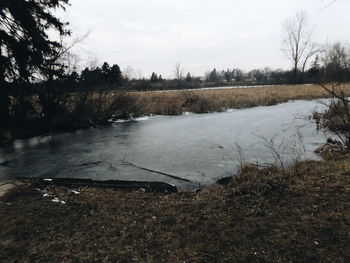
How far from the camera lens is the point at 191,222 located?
3.69 meters

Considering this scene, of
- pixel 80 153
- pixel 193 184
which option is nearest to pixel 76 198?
pixel 193 184

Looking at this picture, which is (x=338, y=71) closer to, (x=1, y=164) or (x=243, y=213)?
(x=243, y=213)

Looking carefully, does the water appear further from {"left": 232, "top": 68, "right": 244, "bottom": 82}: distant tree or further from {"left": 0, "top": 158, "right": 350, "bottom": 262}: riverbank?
{"left": 232, "top": 68, "right": 244, "bottom": 82}: distant tree

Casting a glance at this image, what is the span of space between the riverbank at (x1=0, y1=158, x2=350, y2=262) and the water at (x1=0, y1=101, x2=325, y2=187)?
1135 millimetres

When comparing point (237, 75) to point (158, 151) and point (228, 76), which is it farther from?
point (158, 151)

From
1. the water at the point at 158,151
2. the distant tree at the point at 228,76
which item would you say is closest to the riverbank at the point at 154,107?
the water at the point at 158,151

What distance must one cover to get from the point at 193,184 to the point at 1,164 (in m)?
5.47

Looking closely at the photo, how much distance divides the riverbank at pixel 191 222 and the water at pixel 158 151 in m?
1.14

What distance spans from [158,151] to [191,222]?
4776 millimetres

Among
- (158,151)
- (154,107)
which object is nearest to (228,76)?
(154,107)

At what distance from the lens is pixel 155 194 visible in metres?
4.82

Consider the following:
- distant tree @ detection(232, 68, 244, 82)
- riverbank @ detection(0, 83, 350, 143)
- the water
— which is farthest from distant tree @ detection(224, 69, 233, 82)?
the water

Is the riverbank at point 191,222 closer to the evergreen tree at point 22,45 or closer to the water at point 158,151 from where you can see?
the water at point 158,151

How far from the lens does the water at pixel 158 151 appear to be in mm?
6312
